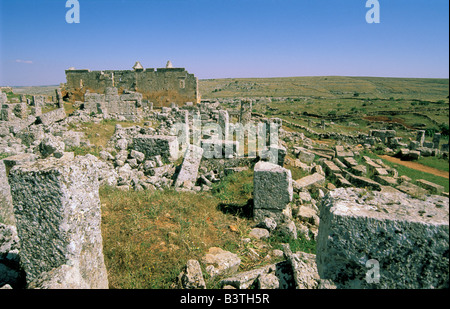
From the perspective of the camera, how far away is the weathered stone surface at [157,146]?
341 inches

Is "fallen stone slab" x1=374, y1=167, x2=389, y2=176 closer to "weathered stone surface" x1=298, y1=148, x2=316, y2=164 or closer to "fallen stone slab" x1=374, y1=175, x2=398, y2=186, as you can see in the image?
"fallen stone slab" x1=374, y1=175, x2=398, y2=186

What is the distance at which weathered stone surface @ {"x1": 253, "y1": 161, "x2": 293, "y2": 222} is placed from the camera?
17.4 ft

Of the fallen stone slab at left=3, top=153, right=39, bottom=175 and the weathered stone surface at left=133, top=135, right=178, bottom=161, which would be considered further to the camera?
the weathered stone surface at left=133, top=135, right=178, bottom=161

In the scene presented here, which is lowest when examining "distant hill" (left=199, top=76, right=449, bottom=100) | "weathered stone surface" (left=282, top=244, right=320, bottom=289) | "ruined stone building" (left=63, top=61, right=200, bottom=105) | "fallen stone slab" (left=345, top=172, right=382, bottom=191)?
"fallen stone slab" (left=345, top=172, right=382, bottom=191)

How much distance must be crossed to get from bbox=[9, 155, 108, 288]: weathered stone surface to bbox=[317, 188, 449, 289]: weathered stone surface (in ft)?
7.94

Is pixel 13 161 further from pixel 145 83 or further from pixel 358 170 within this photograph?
pixel 145 83

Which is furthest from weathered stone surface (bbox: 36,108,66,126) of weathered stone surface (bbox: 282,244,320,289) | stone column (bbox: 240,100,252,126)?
weathered stone surface (bbox: 282,244,320,289)

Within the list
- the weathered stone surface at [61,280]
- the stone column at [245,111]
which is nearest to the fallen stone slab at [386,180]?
the stone column at [245,111]

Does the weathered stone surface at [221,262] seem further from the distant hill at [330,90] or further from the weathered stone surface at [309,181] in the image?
the distant hill at [330,90]

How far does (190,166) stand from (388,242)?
6.24 meters

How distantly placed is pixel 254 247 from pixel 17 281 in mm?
3540

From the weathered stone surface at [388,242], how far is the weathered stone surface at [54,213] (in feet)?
7.94

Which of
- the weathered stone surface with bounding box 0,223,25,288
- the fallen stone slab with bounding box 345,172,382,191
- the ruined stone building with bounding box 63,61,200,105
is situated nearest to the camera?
the weathered stone surface with bounding box 0,223,25,288

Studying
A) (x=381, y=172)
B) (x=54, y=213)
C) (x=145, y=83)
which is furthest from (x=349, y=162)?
(x=145, y=83)
